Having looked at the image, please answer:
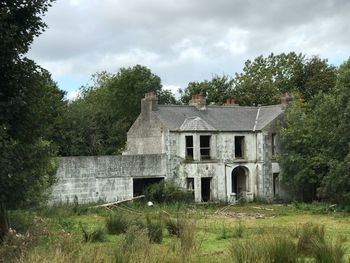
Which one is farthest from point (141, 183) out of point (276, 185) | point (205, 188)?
point (276, 185)

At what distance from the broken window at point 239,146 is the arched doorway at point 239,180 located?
944 mm

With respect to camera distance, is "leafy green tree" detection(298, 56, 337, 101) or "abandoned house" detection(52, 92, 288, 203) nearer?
"abandoned house" detection(52, 92, 288, 203)

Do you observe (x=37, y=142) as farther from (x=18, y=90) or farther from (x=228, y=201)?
(x=228, y=201)

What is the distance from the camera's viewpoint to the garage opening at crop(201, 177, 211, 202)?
38.4 m

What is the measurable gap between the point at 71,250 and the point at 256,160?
32.3 metres

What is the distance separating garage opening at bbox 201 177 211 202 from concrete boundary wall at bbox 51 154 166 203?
3.35 meters

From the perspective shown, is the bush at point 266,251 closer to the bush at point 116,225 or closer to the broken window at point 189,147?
the bush at point 116,225

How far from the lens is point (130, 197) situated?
3578 centimetres

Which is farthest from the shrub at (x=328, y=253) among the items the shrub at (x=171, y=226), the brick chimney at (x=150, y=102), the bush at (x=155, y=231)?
the brick chimney at (x=150, y=102)

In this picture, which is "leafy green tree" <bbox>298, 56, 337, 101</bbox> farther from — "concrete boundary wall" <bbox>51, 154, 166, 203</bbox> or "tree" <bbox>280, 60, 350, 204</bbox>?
"concrete boundary wall" <bbox>51, 154, 166, 203</bbox>

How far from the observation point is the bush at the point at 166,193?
115 feet

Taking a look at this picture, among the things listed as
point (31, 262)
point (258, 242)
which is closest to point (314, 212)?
point (258, 242)

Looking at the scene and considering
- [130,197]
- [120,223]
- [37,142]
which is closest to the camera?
[37,142]


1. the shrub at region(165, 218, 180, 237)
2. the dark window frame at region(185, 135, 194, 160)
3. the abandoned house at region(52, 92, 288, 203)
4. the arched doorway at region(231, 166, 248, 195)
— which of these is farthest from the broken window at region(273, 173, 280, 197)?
the shrub at region(165, 218, 180, 237)
